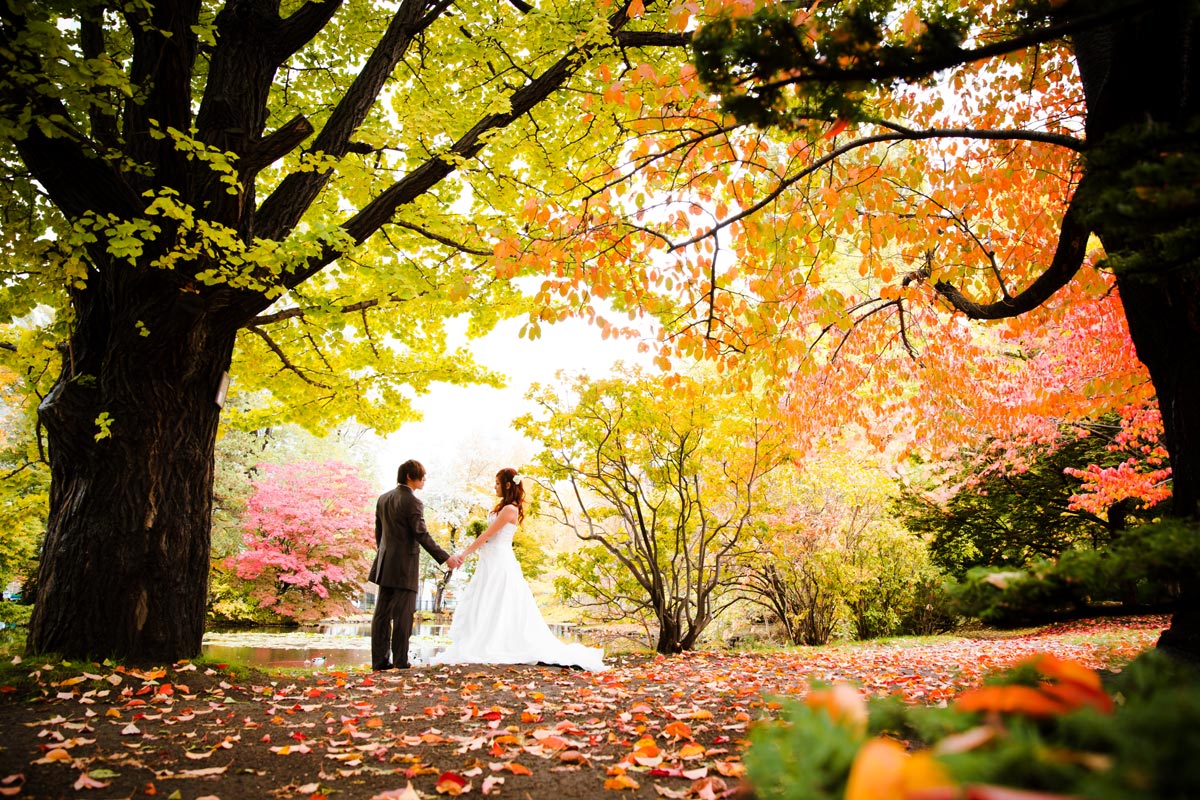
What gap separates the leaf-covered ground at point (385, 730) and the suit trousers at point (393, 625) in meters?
0.61

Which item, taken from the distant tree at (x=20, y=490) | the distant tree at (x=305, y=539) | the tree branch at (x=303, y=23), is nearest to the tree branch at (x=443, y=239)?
the tree branch at (x=303, y=23)

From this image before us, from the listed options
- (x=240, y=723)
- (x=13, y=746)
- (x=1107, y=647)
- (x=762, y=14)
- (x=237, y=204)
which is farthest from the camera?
(x=1107, y=647)

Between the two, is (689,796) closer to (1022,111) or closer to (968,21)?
(968,21)

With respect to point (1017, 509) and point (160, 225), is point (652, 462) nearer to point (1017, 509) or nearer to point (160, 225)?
point (160, 225)

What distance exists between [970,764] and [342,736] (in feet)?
11.9

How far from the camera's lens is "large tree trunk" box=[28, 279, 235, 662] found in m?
4.66

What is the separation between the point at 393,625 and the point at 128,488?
2868mm

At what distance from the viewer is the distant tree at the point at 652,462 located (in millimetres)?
8023

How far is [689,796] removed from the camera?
8.14 feet

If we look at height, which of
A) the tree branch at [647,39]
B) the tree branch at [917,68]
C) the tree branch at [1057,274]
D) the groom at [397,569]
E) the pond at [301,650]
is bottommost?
the pond at [301,650]

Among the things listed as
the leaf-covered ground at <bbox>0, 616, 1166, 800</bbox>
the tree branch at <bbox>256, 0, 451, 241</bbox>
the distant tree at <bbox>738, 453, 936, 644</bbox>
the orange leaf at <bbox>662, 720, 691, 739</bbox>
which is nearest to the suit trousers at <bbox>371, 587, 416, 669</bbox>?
the leaf-covered ground at <bbox>0, 616, 1166, 800</bbox>

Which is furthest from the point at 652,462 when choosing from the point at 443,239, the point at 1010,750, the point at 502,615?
the point at 1010,750

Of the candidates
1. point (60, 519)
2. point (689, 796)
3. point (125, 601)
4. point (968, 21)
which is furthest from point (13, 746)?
point (968, 21)

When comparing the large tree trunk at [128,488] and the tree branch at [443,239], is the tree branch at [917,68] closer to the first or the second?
the large tree trunk at [128,488]
